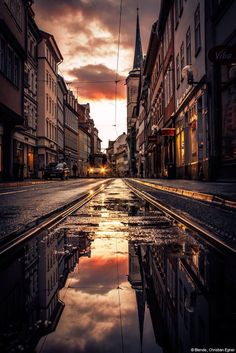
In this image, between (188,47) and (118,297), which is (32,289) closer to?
(118,297)

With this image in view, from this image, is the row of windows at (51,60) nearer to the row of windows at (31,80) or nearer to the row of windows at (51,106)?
the row of windows at (51,106)

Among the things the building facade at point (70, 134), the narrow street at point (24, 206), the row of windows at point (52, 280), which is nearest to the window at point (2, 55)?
the narrow street at point (24, 206)

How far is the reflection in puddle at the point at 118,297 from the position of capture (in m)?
1.32

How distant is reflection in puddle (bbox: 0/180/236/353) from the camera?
132cm

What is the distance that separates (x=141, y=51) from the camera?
9644 cm

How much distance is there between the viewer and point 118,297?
70.1 inches

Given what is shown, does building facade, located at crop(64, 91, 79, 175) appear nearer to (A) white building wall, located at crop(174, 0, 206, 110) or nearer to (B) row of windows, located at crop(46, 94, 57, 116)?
(B) row of windows, located at crop(46, 94, 57, 116)

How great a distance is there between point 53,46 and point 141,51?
167 feet

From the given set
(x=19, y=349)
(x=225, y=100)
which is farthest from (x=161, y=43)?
(x=19, y=349)

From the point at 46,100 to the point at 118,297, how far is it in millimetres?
46856

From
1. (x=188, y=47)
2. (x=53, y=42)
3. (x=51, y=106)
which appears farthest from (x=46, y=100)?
(x=188, y=47)

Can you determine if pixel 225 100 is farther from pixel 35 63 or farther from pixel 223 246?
pixel 35 63

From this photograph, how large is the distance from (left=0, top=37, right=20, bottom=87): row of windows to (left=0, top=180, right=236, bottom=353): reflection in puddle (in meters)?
23.4

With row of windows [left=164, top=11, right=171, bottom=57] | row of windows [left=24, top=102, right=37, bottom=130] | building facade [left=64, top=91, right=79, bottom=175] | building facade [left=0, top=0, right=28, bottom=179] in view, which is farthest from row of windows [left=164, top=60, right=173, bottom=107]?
building facade [left=64, top=91, right=79, bottom=175]
